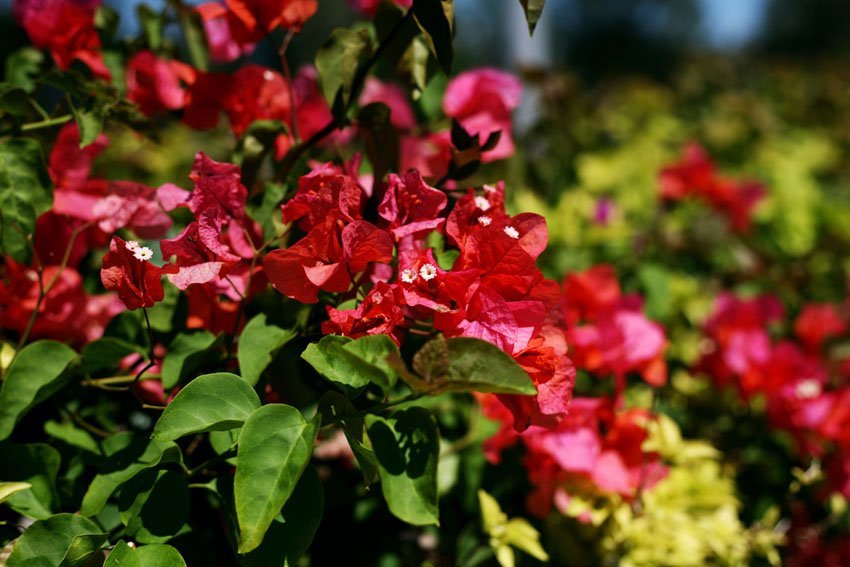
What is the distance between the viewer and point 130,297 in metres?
0.60

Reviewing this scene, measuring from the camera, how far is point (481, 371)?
0.51 meters

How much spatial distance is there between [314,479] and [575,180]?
1.16 metres

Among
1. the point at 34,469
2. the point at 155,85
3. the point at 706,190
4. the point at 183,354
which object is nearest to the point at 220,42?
the point at 155,85

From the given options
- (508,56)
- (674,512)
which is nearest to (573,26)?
(508,56)

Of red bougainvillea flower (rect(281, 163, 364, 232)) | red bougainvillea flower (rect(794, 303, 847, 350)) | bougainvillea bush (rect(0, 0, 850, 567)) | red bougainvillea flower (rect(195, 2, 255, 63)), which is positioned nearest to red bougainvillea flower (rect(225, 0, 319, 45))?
bougainvillea bush (rect(0, 0, 850, 567))

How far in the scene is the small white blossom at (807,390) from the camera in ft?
3.72

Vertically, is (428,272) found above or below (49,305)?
above

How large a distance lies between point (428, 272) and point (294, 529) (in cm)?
22

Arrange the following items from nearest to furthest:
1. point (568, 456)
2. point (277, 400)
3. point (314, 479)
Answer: point (314, 479) → point (277, 400) → point (568, 456)

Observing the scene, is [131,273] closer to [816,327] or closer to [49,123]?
[49,123]

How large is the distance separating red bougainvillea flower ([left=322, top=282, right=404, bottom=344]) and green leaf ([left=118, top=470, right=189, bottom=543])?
0.19 meters

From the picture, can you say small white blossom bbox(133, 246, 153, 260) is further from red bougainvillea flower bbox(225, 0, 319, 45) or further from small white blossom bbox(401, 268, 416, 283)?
red bougainvillea flower bbox(225, 0, 319, 45)

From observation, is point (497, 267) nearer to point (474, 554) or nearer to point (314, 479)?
point (314, 479)

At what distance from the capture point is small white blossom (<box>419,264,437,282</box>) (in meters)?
0.61
